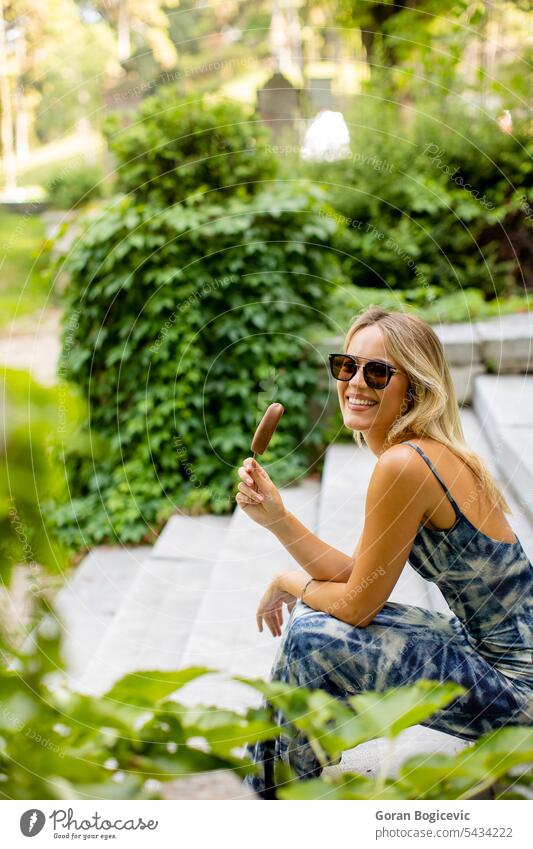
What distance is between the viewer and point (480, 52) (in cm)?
555

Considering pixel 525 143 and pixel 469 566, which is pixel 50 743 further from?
pixel 525 143

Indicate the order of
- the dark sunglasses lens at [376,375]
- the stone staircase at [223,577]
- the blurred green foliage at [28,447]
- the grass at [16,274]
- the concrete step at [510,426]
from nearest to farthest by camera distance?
the blurred green foliage at [28,447] → the grass at [16,274] → the dark sunglasses lens at [376,375] → the stone staircase at [223,577] → the concrete step at [510,426]

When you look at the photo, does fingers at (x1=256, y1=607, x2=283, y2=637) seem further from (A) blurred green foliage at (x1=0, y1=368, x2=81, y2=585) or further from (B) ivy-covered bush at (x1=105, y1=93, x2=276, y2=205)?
(B) ivy-covered bush at (x1=105, y1=93, x2=276, y2=205)

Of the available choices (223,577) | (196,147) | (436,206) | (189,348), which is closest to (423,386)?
(223,577)

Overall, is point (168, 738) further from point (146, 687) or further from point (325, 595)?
point (325, 595)

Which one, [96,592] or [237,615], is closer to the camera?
[237,615]

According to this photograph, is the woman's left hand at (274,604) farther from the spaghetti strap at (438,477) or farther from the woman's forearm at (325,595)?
the spaghetti strap at (438,477)

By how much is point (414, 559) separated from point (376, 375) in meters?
0.37

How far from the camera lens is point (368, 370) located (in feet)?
4.92

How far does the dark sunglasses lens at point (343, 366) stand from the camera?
152cm

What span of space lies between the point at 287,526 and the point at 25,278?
2.69ft

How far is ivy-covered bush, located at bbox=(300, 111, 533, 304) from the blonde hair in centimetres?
362

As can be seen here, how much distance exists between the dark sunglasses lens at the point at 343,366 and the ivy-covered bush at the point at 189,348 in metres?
2.53

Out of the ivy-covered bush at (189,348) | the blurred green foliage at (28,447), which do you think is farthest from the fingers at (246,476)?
the ivy-covered bush at (189,348)
